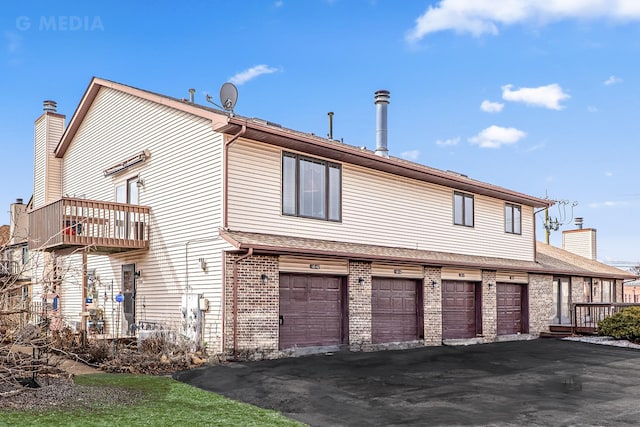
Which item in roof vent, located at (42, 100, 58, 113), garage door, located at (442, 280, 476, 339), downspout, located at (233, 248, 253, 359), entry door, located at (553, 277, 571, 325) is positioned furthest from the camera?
entry door, located at (553, 277, 571, 325)

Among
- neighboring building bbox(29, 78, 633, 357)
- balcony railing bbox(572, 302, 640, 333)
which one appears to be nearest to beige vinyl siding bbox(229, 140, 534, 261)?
neighboring building bbox(29, 78, 633, 357)

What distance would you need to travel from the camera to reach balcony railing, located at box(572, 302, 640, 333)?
24.4 metres

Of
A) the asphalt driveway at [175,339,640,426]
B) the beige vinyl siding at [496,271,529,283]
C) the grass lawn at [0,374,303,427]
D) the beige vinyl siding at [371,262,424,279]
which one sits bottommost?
the asphalt driveway at [175,339,640,426]

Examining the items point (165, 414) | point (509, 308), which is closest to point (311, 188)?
point (165, 414)

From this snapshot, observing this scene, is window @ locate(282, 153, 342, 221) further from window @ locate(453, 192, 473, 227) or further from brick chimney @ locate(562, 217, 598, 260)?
brick chimney @ locate(562, 217, 598, 260)

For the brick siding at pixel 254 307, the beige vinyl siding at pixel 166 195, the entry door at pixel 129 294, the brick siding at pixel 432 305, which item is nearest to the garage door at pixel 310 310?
the brick siding at pixel 254 307

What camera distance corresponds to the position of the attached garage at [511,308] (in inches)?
918

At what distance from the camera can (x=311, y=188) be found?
56.4 ft

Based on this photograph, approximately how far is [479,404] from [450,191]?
1262cm

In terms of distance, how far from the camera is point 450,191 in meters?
22.1

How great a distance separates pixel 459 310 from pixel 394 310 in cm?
361

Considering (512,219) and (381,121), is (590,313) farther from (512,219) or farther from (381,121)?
(381,121)

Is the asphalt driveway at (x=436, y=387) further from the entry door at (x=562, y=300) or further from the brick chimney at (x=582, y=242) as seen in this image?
the brick chimney at (x=582, y=242)

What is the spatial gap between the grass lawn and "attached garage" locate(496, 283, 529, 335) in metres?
15.2
